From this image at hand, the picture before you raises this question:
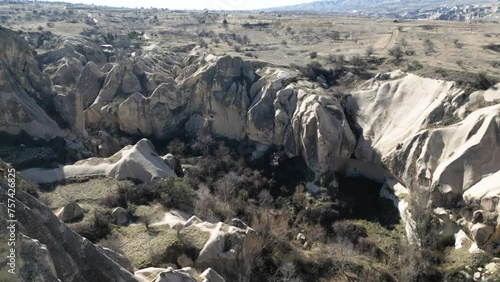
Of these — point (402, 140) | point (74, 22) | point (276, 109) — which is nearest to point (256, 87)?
point (276, 109)

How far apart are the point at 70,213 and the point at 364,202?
23.3 meters

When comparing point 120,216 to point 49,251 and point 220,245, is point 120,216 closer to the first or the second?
point 220,245

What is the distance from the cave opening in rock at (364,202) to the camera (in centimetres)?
3369

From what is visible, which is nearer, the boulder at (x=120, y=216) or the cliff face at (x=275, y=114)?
the boulder at (x=120, y=216)

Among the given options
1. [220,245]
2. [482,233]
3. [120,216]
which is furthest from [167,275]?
[482,233]

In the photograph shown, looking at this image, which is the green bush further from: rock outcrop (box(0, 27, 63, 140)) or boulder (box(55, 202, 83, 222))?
rock outcrop (box(0, 27, 63, 140))

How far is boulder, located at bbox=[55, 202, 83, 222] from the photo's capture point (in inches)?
919

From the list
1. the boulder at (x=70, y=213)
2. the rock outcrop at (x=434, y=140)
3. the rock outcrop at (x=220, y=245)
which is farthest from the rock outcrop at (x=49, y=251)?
the rock outcrop at (x=434, y=140)

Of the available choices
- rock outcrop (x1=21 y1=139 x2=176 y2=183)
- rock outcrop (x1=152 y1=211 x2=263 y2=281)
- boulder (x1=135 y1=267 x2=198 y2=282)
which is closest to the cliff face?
rock outcrop (x1=21 y1=139 x2=176 y2=183)

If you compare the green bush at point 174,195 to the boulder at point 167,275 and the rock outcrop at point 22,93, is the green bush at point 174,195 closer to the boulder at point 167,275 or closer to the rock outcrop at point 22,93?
the boulder at point 167,275

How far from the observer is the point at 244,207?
32312 millimetres

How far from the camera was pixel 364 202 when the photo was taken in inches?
1428

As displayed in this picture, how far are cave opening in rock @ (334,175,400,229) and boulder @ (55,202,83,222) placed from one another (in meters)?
20.0

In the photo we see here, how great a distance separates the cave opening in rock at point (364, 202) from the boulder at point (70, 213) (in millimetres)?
19959
